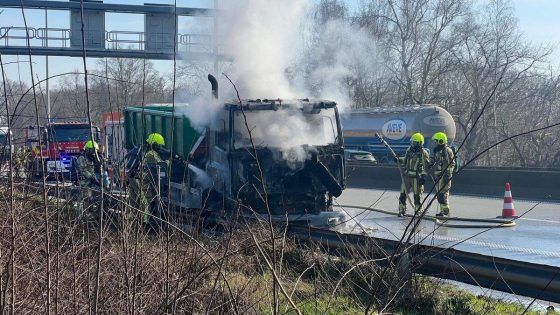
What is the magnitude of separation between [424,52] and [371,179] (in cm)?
2064

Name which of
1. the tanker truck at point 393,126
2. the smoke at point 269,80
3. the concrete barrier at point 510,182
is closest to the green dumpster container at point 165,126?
the smoke at point 269,80

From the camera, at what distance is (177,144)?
44.4ft

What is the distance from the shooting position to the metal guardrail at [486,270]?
516 centimetres

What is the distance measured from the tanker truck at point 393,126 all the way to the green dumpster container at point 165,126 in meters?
16.9

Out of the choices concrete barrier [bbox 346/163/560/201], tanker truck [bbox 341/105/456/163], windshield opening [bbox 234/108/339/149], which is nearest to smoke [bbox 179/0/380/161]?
windshield opening [bbox 234/108/339/149]

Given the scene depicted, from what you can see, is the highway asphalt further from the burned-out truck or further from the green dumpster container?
the green dumpster container

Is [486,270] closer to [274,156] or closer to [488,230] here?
[488,230]

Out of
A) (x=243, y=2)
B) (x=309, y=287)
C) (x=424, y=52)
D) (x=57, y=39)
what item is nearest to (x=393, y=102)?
(x=424, y=52)

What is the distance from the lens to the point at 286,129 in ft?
37.6

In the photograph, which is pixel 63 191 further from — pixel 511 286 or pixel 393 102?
pixel 393 102

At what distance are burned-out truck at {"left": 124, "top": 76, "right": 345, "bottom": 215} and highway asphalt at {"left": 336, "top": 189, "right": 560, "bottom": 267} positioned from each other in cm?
70

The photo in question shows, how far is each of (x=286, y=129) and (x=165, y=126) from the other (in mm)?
3831

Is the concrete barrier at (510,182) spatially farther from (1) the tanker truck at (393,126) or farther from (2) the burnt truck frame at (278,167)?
(1) the tanker truck at (393,126)

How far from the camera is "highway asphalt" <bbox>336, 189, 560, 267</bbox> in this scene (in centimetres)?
1063
